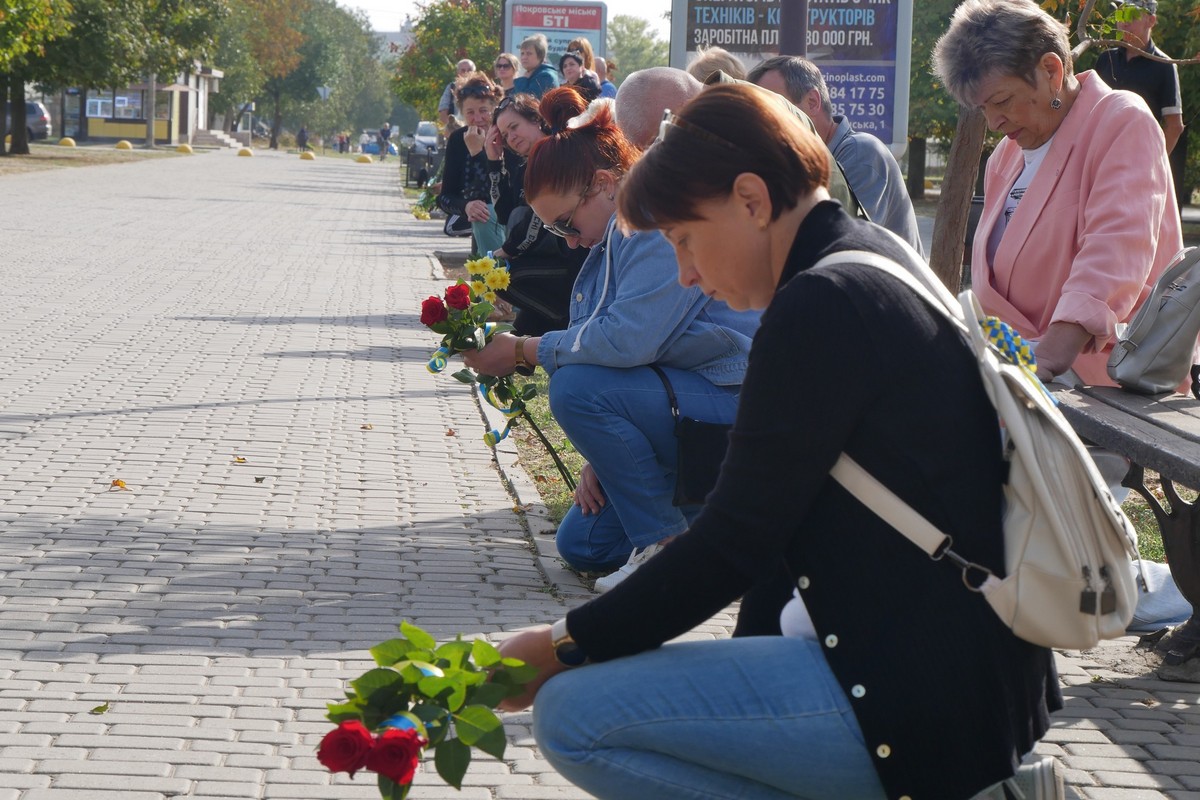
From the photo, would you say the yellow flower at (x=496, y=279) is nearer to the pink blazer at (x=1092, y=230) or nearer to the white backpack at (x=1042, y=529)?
the pink blazer at (x=1092, y=230)

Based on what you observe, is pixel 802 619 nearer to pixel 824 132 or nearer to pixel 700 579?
pixel 700 579

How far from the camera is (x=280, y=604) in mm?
5238

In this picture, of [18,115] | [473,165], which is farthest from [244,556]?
[18,115]

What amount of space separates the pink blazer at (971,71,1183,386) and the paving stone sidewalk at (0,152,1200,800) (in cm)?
110

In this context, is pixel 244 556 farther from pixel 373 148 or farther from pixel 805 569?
pixel 373 148

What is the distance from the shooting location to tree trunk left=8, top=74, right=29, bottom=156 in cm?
4928

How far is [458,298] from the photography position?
18.5ft

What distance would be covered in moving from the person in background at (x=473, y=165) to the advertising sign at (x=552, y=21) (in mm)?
8557

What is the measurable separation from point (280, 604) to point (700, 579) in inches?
122

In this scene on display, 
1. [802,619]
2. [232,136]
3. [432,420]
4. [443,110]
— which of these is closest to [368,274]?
[443,110]

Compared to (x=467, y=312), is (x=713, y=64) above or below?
above

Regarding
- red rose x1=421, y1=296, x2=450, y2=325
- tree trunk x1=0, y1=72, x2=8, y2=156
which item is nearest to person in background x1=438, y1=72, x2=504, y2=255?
red rose x1=421, y1=296, x2=450, y2=325

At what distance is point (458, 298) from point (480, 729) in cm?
345

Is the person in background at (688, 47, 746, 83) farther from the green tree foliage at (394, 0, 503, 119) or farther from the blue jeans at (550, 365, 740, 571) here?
the green tree foliage at (394, 0, 503, 119)
